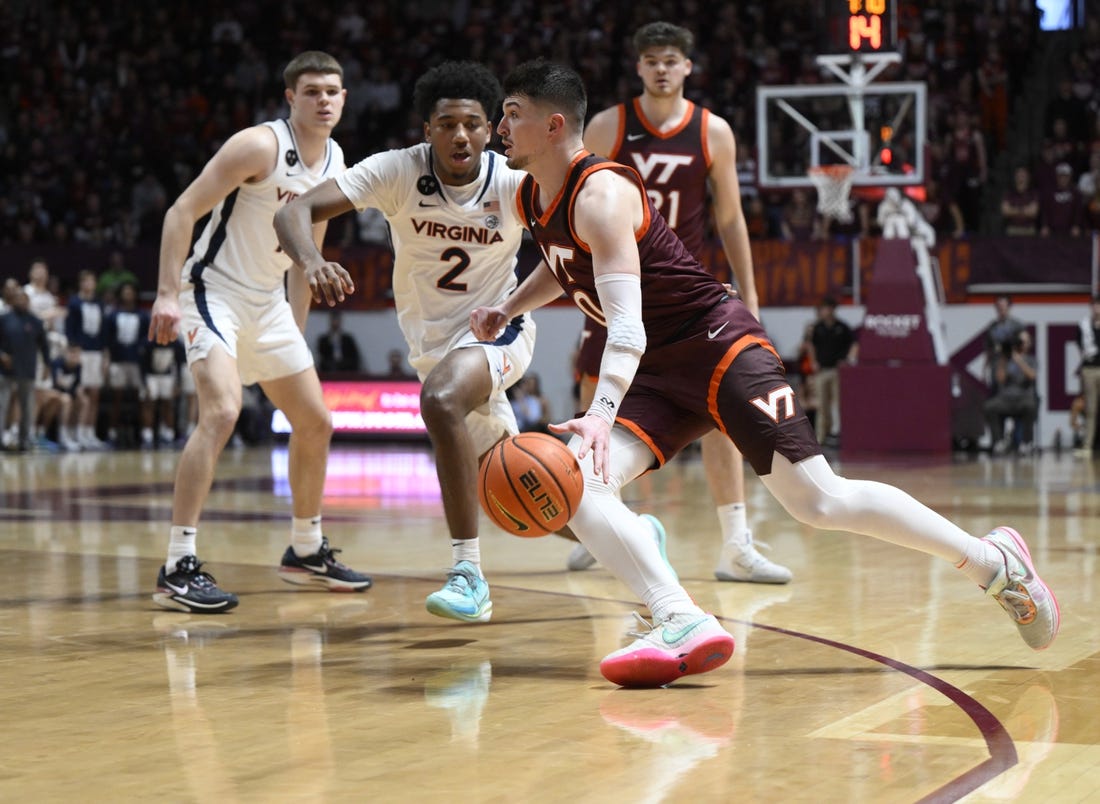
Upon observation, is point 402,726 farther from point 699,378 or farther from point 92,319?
point 92,319

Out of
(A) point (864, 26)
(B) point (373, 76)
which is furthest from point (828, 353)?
(B) point (373, 76)

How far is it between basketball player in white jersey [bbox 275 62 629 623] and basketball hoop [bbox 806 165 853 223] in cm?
978

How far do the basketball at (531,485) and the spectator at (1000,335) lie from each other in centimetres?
1327

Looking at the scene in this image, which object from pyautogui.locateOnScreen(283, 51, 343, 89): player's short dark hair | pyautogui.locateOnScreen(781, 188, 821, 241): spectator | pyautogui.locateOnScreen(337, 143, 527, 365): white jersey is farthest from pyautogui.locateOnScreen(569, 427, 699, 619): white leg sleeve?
pyautogui.locateOnScreen(781, 188, 821, 241): spectator

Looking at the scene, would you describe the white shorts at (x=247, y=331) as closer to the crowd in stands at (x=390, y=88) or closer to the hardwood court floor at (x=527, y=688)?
the hardwood court floor at (x=527, y=688)

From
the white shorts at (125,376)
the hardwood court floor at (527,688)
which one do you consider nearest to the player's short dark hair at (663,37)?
the hardwood court floor at (527,688)

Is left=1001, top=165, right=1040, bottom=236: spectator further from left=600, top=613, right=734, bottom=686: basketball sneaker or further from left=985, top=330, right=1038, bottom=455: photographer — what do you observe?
left=600, top=613, right=734, bottom=686: basketball sneaker

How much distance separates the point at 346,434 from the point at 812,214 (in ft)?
21.2

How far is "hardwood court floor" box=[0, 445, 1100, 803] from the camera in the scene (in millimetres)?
3328

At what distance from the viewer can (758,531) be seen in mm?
8484

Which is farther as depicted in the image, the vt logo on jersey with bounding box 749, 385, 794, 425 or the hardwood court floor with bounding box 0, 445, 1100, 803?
the vt logo on jersey with bounding box 749, 385, 794, 425

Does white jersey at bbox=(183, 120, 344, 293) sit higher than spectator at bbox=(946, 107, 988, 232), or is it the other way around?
spectator at bbox=(946, 107, 988, 232)

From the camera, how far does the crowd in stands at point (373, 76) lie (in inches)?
778

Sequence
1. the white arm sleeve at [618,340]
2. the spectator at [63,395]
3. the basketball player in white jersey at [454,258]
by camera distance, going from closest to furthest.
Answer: the white arm sleeve at [618,340], the basketball player in white jersey at [454,258], the spectator at [63,395]
